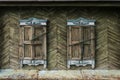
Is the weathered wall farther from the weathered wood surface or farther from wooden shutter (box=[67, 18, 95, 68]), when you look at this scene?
the weathered wood surface

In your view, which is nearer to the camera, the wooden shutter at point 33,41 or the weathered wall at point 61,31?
the wooden shutter at point 33,41

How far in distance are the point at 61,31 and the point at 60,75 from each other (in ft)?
6.77

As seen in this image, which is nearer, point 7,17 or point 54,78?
point 54,78

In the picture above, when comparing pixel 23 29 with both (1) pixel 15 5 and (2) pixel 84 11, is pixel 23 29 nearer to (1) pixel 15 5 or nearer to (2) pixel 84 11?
(1) pixel 15 5

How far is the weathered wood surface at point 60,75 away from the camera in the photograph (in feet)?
37.3

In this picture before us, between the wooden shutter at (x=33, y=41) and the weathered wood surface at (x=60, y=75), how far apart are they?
21.4 inches

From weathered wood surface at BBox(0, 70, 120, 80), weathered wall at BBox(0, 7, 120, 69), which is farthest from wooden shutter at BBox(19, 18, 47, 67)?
weathered wood surface at BBox(0, 70, 120, 80)

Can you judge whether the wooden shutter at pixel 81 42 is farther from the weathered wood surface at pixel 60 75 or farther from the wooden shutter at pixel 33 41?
the wooden shutter at pixel 33 41

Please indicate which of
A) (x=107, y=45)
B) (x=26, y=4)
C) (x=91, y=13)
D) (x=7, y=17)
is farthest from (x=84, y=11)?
(x=7, y=17)

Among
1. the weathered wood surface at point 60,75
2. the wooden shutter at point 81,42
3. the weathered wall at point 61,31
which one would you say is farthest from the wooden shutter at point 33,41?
the wooden shutter at point 81,42

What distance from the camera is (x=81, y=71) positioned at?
486 inches

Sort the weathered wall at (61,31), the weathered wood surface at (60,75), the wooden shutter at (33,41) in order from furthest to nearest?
1. the weathered wall at (61,31)
2. the wooden shutter at (33,41)
3. the weathered wood surface at (60,75)

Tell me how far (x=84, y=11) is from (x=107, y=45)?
1857mm

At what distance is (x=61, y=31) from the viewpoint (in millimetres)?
12555
